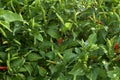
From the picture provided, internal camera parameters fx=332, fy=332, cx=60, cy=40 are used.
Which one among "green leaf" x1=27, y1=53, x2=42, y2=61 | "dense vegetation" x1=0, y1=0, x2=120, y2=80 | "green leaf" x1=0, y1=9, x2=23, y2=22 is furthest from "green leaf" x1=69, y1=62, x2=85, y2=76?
"green leaf" x1=0, y1=9, x2=23, y2=22

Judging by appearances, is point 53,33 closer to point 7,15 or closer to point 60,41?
point 60,41

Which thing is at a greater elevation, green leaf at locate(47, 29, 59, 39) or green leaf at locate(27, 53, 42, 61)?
green leaf at locate(47, 29, 59, 39)

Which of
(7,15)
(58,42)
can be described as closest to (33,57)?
(58,42)

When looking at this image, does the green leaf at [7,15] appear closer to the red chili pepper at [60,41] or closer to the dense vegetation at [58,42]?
the dense vegetation at [58,42]

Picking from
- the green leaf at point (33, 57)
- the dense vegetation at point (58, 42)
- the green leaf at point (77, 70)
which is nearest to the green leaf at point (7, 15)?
the dense vegetation at point (58, 42)

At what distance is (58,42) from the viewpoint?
2.17 meters

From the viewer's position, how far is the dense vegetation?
6.62ft

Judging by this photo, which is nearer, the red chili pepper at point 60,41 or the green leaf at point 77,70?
the green leaf at point 77,70

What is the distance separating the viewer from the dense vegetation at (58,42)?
2018mm

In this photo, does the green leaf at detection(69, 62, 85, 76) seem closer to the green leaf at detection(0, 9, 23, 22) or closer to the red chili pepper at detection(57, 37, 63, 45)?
the red chili pepper at detection(57, 37, 63, 45)

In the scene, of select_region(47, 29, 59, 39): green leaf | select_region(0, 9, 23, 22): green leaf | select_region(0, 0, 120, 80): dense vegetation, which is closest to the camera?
select_region(0, 9, 23, 22): green leaf

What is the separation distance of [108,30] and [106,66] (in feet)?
1.04

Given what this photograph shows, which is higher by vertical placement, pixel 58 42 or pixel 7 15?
pixel 7 15

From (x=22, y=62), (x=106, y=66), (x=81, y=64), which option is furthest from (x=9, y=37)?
(x=106, y=66)
